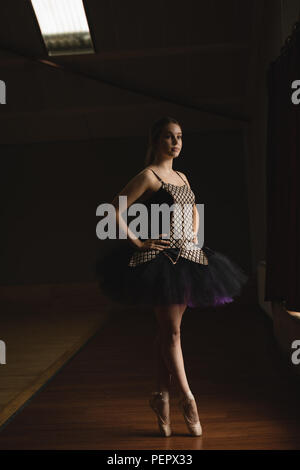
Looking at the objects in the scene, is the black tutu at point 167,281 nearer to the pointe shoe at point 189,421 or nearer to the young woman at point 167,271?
the young woman at point 167,271

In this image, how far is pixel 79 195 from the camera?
6875 mm

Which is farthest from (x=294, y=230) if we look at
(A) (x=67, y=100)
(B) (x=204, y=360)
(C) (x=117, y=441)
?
(A) (x=67, y=100)

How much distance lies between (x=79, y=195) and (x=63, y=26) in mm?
2509

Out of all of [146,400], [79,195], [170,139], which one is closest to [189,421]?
[146,400]

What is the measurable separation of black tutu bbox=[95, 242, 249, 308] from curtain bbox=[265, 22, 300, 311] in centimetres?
103

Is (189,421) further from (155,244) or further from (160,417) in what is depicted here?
(155,244)

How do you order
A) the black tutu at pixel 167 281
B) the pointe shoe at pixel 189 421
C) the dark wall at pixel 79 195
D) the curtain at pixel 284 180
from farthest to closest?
the dark wall at pixel 79 195 < the curtain at pixel 284 180 < the pointe shoe at pixel 189 421 < the black tutu at pixel 167 281

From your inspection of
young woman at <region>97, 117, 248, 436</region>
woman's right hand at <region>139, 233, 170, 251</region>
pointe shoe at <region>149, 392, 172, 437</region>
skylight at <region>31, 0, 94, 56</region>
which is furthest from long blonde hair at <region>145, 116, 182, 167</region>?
skylight at <region>31, 0, 94, 56</region>

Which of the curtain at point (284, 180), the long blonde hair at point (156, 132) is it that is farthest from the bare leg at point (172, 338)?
the curtain at point (284, 180)

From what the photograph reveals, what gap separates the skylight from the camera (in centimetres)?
485

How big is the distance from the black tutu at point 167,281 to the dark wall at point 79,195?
486 cm

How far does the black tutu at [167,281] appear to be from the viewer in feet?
5.84

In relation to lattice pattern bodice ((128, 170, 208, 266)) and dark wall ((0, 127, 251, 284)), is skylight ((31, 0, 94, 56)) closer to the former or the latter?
dark wall ((0, 127, 251, 284))

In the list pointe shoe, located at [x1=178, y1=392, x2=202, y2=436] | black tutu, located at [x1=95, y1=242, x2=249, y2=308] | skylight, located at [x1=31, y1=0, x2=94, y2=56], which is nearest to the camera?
black tutu, located at [x1=95, y1=242, x2=249, y2=308]
